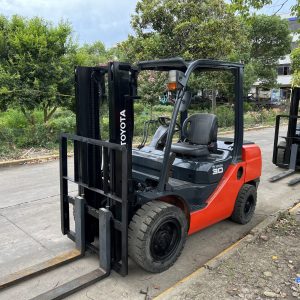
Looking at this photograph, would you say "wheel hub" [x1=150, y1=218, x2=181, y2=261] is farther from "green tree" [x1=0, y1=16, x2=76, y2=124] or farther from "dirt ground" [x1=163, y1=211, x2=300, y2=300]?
"green tree" [x1=0, y1=16, x2=76, y2=124]

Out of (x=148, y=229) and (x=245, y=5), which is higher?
(x=245, y=5)

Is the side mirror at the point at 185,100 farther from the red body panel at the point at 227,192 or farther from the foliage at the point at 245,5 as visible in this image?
the foliage at the point at 245,5

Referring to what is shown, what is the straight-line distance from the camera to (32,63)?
32.5 feet

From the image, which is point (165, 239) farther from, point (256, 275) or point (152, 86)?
point (152, 86)

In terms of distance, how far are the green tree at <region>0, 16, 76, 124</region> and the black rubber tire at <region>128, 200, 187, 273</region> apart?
746cm

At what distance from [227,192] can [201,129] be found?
0.91 meters

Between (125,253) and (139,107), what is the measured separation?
540 inches

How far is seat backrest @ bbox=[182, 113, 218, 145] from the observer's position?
4.58m

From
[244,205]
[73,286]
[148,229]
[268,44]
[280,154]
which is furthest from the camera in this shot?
[268,44]

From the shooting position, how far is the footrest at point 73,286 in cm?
322

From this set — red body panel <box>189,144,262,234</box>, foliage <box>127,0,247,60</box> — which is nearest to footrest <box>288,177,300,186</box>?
red body panel <box>189,144,262,234</box>

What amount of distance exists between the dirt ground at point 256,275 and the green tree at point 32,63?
25.7 ft

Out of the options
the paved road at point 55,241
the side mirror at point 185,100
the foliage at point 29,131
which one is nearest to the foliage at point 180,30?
the foliage at point 29,131

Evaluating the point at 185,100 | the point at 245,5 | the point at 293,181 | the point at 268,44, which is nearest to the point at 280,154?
the point at 293,181
